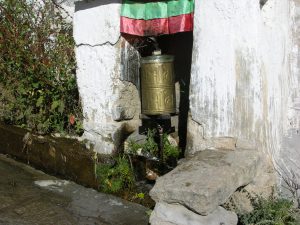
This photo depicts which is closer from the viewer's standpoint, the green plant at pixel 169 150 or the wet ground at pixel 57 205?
the wet ground at pixel 57 205

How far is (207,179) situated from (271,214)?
0.72 metres

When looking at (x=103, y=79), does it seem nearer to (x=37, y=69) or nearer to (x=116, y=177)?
(x=116, y=177)

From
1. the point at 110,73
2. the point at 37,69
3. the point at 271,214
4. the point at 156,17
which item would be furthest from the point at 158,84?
the point at 37,69

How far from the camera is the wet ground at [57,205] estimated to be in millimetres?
3889

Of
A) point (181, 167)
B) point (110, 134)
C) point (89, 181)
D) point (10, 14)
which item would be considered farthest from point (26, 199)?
point (10, 14)

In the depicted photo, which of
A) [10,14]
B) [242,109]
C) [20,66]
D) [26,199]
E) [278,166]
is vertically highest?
[10,14]

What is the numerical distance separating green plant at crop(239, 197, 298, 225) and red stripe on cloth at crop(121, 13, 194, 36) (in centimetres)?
177

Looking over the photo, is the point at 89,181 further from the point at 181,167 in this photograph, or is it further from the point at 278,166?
the point at 278,166

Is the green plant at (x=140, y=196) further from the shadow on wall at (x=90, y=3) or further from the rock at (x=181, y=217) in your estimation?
the shadow on wall at (x=90, y=3)

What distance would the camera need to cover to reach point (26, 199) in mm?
4332

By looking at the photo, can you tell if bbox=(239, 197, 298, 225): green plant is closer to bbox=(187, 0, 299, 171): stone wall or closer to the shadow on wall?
bbox=(187, 0, 299, 171): stone wall

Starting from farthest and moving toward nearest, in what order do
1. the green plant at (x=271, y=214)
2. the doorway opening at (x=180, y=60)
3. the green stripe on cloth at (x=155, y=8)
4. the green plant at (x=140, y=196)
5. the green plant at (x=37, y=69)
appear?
the green plant at (x=37, y=69), the doorway opening at (x=180, y=60), the green plant at (x=140, y=196), the green stripe on cloth at (x=155, y=8), the green plant at (x=271, y=214)

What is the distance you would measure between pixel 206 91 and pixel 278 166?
92cm

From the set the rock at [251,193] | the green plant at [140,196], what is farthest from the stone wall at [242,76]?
the green plant at [140,196]
